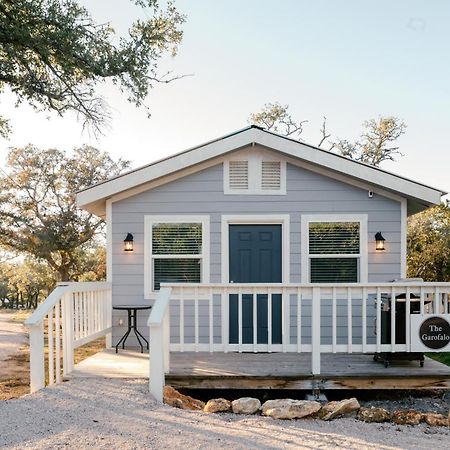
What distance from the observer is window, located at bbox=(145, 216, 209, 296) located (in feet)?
23.3

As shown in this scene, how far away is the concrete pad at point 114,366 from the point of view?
514cm

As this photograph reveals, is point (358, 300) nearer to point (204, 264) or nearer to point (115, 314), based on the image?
point (204, 264)

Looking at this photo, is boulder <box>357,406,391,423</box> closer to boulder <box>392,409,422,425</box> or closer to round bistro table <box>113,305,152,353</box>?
boulder <box>392,409,422,425</box>

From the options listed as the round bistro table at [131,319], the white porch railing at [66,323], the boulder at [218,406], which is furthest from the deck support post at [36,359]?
the round bistro table at [131,319]

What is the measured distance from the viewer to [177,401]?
14.6 feet

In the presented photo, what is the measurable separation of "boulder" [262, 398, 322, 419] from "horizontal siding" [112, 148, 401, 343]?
114 inches

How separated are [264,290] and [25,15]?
6.78 meters

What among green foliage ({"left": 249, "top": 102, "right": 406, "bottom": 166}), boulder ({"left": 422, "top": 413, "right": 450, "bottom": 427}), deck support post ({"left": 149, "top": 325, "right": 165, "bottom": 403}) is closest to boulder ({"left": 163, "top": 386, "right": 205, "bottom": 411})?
deck support post ({"left": 149, "top": 325, "right": 165, "bottom": 403})

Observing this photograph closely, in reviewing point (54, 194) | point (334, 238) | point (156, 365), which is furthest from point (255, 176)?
point (54, 194)

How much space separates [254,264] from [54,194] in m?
14.4

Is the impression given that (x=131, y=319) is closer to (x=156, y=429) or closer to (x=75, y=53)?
(x=156, y=429)

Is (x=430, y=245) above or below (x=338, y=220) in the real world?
below

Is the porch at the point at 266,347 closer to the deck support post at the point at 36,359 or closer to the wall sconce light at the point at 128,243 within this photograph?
the deck support post at the point at 36,359

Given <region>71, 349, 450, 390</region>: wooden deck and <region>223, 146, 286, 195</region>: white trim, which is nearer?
<region>71, 349, 450, 390</region>: wooden deck
